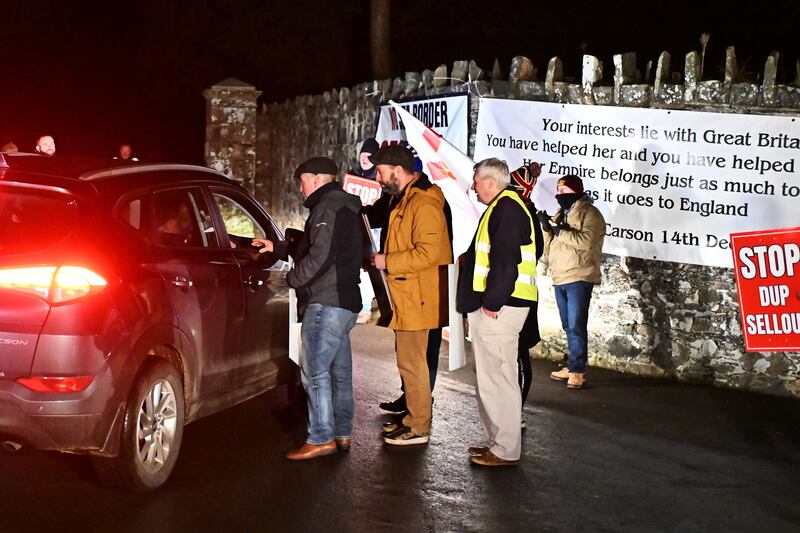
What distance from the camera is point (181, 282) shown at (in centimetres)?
582

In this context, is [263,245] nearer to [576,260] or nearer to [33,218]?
[33,218]

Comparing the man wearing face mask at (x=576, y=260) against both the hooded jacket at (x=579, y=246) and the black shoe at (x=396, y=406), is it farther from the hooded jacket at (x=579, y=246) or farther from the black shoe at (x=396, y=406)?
the black shoe at (x=396, y=406)

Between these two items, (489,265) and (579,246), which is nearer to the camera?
(489,265)

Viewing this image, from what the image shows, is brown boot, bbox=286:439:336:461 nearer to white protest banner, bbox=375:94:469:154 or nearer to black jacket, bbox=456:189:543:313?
black jacket, bbox=456:189:543:313

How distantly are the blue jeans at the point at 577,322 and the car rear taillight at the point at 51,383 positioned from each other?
4.90 meters

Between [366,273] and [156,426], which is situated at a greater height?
[366,273]

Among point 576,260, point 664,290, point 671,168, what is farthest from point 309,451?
point 671,168

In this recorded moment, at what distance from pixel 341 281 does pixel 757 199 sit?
4.34 meters

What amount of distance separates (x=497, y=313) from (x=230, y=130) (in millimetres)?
10644

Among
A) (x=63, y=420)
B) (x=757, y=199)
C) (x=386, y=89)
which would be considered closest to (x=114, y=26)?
(x=386, y=89)

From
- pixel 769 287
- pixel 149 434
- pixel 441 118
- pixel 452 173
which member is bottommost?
pixel 149 434

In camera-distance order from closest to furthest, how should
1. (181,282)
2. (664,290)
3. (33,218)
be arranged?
(33,218) < (181,282) < (664,290)

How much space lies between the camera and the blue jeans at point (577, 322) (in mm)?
8875

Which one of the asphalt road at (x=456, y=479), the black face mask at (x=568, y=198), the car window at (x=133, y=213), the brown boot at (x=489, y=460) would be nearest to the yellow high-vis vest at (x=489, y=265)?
the brown boot at (x=489, y=460)
